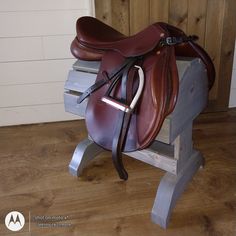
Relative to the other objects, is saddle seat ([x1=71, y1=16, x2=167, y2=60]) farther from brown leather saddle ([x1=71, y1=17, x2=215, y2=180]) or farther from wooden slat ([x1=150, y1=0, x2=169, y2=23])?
wooden slat ([x1=150, y1=0, x2=169, y2=23])

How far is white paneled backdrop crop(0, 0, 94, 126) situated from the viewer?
1.71m

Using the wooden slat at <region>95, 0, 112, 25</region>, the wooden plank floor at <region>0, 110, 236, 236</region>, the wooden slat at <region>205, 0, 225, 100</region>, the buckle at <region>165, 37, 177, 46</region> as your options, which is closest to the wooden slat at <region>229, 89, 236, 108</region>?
the wooden slat at <region>205, 0, 225, 100</region>

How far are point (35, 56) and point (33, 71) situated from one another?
0.33 ft

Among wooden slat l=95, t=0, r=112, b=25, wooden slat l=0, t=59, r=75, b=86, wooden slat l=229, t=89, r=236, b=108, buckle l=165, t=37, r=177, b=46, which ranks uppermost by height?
buckle l=165, t=37, r=177, b=46

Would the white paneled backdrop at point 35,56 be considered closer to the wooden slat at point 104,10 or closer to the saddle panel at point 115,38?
the wooden slat at point 104,10

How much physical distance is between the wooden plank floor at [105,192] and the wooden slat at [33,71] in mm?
405

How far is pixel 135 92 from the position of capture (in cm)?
93

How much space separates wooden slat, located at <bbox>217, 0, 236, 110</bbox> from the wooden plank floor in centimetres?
37

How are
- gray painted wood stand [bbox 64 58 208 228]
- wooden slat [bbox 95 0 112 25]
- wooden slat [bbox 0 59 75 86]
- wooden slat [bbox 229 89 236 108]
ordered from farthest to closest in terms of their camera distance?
wooden slat [bbox 229 89 236 108]
wooden slat [bbox 0 59 75 86]
wooden slat [bbox 95 0 112 25]
gray painted wood stand [bbox 64 58 208 228]

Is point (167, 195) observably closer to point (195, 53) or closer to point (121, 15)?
point (195, 53)

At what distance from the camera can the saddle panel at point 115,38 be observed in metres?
0.96

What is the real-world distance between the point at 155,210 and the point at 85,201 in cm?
31

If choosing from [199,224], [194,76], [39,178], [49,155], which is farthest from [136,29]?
[199,224]


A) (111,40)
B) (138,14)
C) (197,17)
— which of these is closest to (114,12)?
(138,14)
